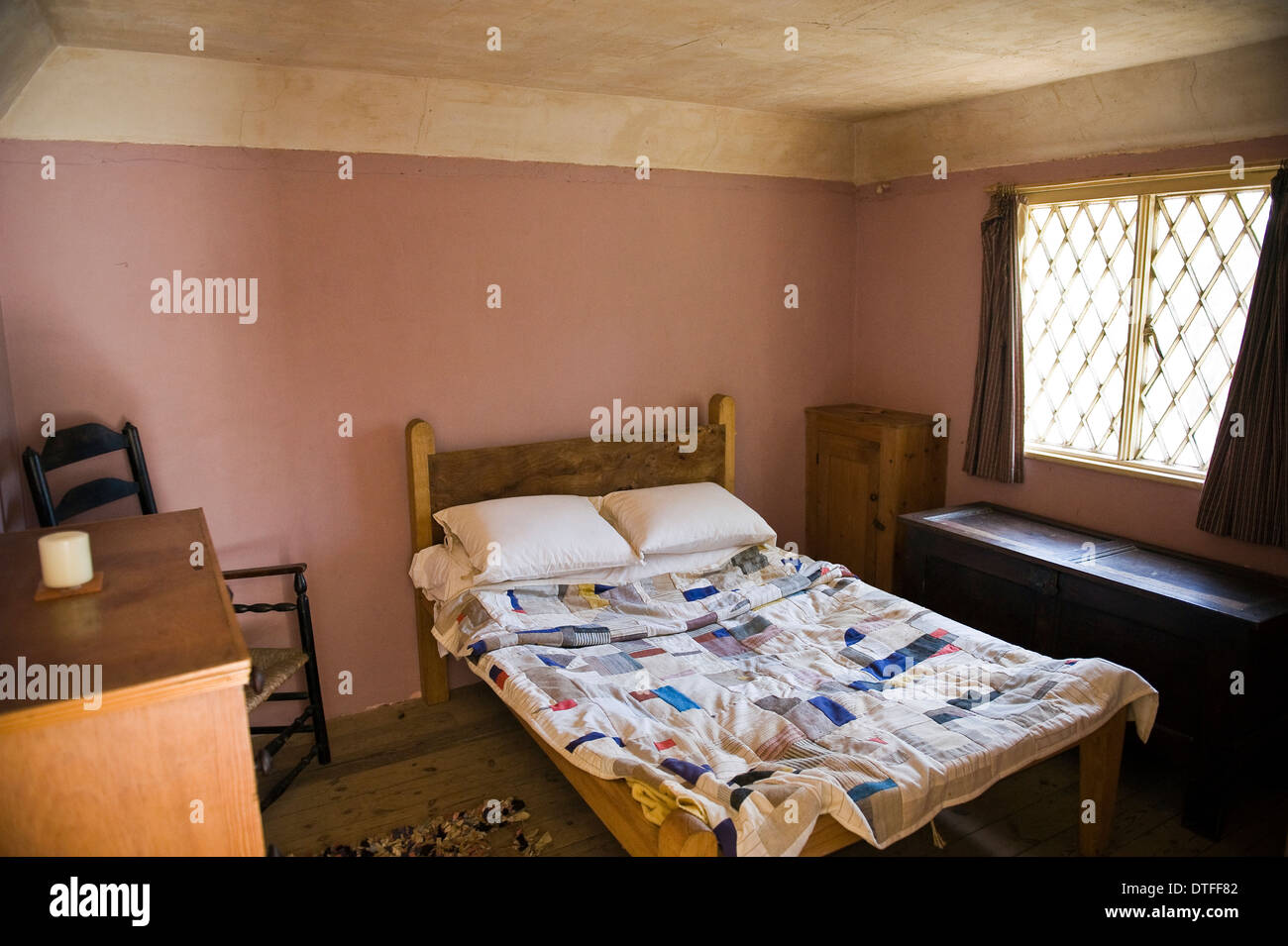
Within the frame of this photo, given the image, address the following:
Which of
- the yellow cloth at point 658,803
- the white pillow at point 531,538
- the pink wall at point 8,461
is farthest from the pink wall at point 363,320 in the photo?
the yellow cloth at point 658,803

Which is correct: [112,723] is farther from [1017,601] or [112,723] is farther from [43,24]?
[1017,601]

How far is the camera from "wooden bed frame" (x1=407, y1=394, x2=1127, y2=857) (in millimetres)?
2194

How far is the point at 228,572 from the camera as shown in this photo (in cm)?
297

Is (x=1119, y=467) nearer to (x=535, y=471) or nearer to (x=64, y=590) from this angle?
(x=535, y=471)

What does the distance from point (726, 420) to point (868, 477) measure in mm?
700

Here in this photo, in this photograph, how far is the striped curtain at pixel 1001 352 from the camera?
11.8 ft

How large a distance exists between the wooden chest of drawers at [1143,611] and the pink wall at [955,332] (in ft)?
0.35

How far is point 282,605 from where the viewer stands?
2.83 m

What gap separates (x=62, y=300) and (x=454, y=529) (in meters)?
1.43

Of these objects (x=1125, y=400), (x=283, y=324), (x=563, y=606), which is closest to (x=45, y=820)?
(x=563, y=606)

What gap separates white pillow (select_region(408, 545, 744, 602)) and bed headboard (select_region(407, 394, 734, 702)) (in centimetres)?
11

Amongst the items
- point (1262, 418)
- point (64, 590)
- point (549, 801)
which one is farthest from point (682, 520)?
point (64, 590)

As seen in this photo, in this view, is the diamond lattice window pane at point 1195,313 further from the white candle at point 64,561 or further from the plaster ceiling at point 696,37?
the white candle at point 64,561
